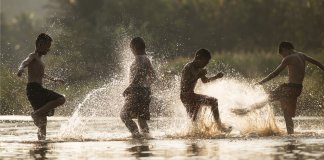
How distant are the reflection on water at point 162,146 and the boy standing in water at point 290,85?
0.44 meters

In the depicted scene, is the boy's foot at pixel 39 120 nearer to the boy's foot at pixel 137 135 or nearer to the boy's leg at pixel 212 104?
the boy's foot at pixel 137 135

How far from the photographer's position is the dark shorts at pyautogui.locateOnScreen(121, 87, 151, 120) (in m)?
16.5

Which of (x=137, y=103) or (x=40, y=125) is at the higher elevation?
(x=137, y=103)

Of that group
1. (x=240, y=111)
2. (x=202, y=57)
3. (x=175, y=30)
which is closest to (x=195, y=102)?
(x=202, y=57)

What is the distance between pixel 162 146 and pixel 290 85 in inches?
138

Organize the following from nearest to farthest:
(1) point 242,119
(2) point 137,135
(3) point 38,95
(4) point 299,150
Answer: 1. (4) point 299,150
2. (3) point 38,95
3. (2) point 137,135
4. (1) point 242,119

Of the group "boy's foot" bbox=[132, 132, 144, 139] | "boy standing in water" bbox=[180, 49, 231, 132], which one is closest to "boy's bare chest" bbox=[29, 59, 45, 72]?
"boy's foot" bbox=[132, 132, 144, 139]

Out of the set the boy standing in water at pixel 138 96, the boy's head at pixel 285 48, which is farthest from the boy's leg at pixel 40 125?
the boy's head at pixel 285 48

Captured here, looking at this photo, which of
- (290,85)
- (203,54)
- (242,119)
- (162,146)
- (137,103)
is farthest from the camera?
(242,119)

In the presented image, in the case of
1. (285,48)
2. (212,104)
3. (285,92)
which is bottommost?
(212,104)

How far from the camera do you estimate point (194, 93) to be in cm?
1667

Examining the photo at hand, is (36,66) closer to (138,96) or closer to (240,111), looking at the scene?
(138,96)

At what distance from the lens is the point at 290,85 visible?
1695cm

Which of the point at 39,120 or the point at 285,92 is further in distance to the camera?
the point at 285,92
